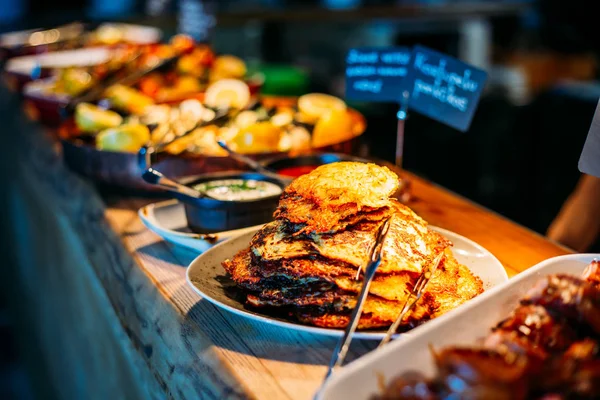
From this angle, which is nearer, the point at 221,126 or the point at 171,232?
the point at 171,232

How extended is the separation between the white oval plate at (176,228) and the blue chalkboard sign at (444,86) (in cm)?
76

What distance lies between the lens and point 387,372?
984 mm

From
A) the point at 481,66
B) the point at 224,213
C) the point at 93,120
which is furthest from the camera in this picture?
the point at 481,66

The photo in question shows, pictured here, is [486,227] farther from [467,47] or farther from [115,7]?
[115,7]

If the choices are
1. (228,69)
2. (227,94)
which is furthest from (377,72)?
(228,69)

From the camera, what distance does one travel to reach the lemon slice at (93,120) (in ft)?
9.46

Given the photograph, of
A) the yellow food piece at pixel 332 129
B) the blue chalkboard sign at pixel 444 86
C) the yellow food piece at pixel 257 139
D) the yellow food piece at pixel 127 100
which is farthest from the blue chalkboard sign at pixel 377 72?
the yellow food piece at pixel 127 100

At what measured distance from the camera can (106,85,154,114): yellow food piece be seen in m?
3.24

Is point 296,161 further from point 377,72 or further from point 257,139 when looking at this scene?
point 377,72

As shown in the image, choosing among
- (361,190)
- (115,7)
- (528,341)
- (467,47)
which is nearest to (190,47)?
(361,190)

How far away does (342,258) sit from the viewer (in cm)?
136

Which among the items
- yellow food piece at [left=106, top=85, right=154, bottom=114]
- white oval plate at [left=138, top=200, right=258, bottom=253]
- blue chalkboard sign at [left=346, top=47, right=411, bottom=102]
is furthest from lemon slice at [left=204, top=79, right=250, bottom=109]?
white oval plate at [left=138, top=200, right=258, bottom=253]

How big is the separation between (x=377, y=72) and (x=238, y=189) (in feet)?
2.35

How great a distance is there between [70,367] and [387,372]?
3.02m
